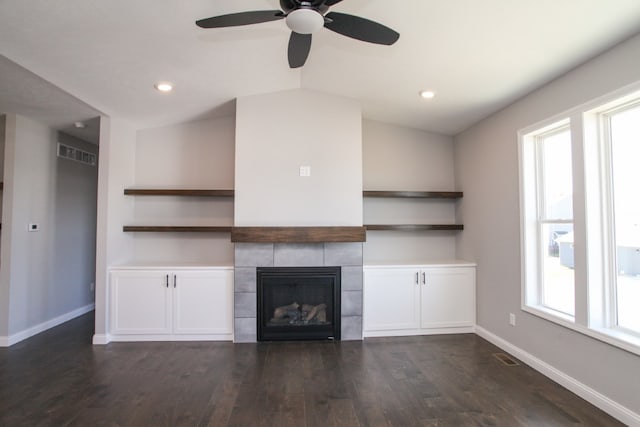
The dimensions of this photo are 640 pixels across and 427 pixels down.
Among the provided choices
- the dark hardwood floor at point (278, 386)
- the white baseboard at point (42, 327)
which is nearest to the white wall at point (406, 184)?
the dark hardwood floor at point (278, 386)

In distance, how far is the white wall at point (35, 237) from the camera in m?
3.54

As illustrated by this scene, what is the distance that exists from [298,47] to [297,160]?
1723 millimetres

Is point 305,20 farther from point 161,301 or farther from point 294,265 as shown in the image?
point 161,301

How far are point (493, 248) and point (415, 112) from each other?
1.81m

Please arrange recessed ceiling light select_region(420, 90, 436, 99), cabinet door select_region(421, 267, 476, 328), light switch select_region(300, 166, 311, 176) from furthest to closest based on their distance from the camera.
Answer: cabinet door select_region(421, 267, 476, 328) → light switch select_region(300, 166, 311, 176) → recessed ceiling light select_region(420, 90, 436, 99)

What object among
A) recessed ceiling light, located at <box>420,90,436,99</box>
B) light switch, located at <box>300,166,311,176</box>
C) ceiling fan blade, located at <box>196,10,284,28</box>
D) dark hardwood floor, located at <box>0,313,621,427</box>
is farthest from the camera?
light switch, located at <box>300,166,311,176</box>

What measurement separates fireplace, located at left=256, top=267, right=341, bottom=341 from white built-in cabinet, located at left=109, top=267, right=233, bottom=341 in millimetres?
556

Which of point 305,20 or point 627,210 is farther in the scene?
point 627,210

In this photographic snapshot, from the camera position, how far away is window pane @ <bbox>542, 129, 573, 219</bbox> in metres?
2.80

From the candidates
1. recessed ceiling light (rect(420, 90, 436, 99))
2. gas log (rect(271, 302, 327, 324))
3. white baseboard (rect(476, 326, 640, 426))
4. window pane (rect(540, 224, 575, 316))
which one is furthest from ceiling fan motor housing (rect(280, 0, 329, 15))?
white baseboard (rect(476, 326, 640, 426))

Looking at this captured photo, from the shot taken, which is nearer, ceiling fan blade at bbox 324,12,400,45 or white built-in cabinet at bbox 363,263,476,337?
ceiling fan blade at bbox 324,12,400,45

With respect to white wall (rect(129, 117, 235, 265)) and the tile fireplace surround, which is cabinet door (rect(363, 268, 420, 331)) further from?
white wall (rect(129, 117, 235, 265))

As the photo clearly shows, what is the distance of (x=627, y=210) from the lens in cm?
234

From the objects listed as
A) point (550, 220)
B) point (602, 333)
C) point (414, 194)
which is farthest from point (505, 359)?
point (414, 194)
